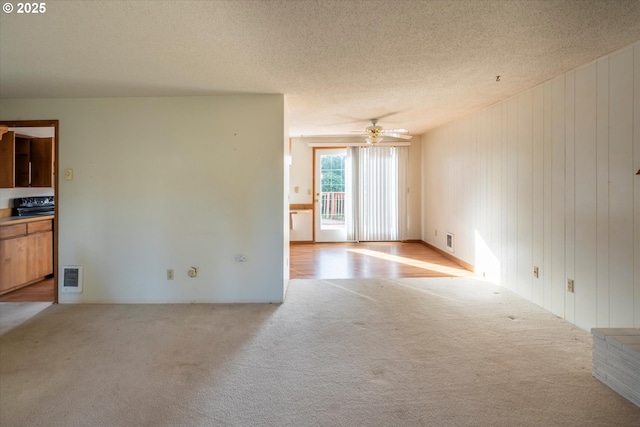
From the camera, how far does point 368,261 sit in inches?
204

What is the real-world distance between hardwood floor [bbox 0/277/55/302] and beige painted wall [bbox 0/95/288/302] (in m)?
0.64

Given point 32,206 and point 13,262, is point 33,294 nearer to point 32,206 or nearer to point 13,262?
point 13,262

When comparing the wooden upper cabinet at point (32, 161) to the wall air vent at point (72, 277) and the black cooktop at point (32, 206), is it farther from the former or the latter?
the wall air vent at point (72, 277)

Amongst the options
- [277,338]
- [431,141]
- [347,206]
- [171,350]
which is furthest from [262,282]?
[431,141]

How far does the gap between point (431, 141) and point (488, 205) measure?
2390mm

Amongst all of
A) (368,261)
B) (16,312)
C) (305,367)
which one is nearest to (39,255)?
(16,312)

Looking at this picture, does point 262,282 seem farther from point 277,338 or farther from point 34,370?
point 34,370

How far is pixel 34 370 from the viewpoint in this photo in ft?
6.97

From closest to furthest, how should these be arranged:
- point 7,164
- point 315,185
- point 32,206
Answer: point 7,164, point 32,206, point 315,185

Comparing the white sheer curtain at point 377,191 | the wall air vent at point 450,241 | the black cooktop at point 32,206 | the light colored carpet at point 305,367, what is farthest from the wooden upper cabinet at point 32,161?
the wall air vent at point 450,241

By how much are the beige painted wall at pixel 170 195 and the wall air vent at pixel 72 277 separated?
0.19ft

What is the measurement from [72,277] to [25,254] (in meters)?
1.06

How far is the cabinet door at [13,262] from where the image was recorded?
3.55 m

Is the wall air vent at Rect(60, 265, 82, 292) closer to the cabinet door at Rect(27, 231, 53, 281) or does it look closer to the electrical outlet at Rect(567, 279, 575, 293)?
the cabinet door at Rect(27, 231, 53, 281)
